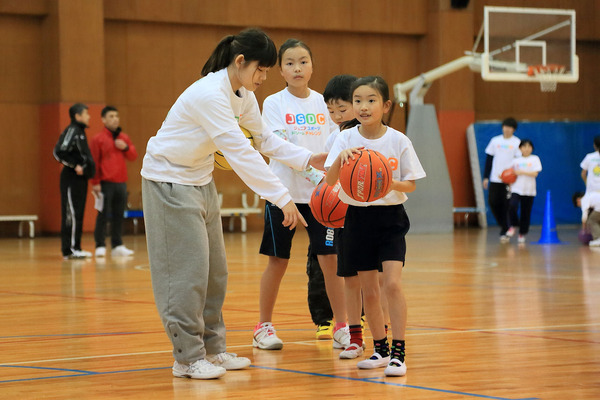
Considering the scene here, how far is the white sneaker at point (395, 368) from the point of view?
412 centimetres

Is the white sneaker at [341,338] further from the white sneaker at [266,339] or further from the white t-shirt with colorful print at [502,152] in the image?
the white t-shirt with colorful print at [502,152]

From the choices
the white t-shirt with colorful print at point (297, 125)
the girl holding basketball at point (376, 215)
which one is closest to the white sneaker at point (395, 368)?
the girl holding basketball at point (376, 215)

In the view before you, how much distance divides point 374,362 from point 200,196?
3.76 feet

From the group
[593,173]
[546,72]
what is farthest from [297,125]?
[546,72]

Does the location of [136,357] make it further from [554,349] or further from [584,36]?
[584,36]

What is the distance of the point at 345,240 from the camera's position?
14.8 ft

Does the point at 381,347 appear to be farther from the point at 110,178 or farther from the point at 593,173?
the point at 593,173

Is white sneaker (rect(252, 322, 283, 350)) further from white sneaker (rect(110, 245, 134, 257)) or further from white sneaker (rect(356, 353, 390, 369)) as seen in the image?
white sneaker (rect(110, 245, 134, 257))

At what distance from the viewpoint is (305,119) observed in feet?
17.5

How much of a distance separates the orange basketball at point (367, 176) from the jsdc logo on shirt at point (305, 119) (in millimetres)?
1052

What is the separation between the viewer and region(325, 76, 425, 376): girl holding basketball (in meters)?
4.37

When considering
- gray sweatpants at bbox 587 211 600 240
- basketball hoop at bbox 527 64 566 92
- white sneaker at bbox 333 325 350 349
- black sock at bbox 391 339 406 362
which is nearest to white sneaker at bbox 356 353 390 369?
black sock at bbox 391 339 406 362

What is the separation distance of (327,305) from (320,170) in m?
0.91

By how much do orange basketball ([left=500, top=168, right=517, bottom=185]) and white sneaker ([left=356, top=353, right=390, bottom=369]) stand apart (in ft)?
33.8
